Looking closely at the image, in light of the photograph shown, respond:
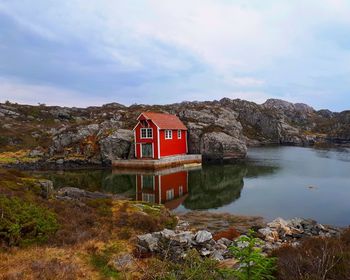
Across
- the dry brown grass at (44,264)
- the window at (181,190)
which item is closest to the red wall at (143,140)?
the window at (181,190)

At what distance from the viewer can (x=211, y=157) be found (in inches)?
2429

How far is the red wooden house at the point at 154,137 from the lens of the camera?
5362cm

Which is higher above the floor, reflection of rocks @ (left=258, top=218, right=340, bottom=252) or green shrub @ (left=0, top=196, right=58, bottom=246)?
green shrub @ (left=0, top=196, right=58, bottom=246)

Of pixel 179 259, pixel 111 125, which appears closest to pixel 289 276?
pixel 179 259

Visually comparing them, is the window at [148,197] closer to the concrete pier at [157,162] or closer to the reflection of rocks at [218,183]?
the reflection of rocks at [218,183]

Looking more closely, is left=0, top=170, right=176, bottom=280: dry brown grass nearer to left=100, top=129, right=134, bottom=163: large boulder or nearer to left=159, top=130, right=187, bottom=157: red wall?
left=159, top=130, right=187, bottom=157: red wall

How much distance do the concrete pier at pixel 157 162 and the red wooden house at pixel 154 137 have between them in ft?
6.39

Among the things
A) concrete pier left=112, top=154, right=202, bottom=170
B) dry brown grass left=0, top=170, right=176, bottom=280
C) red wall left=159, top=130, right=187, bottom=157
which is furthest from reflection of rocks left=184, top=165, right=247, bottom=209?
dry brown grass left=0, top=170, right=176, bottom=280

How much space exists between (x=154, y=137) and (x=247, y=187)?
2009 centimetres

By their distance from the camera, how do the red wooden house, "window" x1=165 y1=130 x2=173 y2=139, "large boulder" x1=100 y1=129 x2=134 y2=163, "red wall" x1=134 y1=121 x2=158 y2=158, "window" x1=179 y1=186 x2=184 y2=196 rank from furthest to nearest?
"large boulder" x1=100 y1=129 x2=134 y2=163 → "window" x1=165 y1=130 x2=173 y2=139 → the red wooden house → "red wall" x1=134 y1=121 x2=158 y2=158 → "window" x1=179 y1=186 x2=184 y2=196

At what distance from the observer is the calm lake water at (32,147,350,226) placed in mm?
27344

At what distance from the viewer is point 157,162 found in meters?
50.3

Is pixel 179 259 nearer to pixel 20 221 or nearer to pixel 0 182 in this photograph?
pixel 20 221

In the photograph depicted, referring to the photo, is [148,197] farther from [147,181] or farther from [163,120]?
[163,120]
